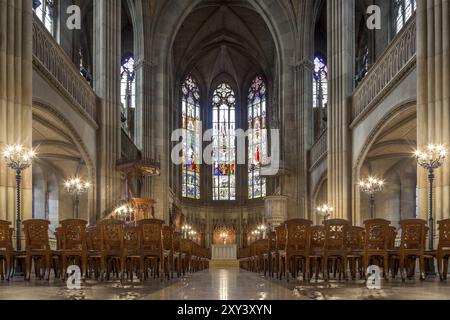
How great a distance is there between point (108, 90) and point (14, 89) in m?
10.3

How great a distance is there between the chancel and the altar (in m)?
0.15

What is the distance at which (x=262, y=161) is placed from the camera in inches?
1967

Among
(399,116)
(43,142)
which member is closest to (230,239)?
(43,142)

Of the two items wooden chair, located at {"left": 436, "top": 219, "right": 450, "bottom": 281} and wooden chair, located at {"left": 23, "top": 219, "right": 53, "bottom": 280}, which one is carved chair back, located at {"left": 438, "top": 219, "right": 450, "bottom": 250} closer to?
wooden chair, located at {"left": 436, "top": 219, "right": 450, "bottom": 281}

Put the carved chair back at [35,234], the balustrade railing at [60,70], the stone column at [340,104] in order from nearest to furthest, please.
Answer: the carved chair back at [35,234] < the balustrade railing at [60,70] < the stone column at [340,104]

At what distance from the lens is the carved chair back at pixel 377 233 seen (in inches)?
460

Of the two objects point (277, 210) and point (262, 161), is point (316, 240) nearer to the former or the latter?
point (277, 210)

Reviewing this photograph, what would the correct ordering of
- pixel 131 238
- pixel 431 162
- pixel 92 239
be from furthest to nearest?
pixel 92 239
pixel 431 162
pixel 131 238

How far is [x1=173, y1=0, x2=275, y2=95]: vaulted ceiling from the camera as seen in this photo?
142ft

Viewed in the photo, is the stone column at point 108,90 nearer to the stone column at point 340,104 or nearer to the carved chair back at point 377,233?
the stone column at point 340,104

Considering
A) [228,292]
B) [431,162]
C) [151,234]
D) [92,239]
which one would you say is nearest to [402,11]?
[431,162]

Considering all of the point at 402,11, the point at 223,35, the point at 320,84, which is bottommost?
the point at 320,84

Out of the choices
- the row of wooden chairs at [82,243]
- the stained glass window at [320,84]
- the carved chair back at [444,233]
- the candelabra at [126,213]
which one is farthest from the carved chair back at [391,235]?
the stained glass window at [320,84]

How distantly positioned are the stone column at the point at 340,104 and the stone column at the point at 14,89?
12036 millimetres
